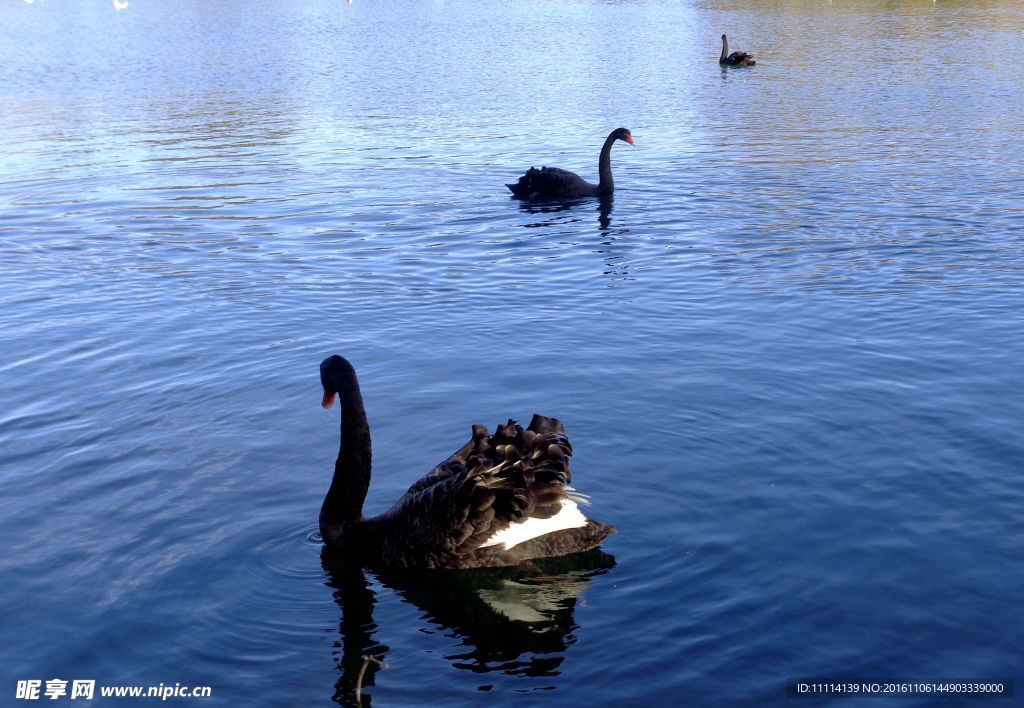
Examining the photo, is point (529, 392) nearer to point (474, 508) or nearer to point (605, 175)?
point (474, 508)

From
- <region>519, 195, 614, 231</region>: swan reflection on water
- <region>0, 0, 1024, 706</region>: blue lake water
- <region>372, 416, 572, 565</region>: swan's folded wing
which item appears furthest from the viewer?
<region>519, 195, 614, 231</region>: swan reflection on water

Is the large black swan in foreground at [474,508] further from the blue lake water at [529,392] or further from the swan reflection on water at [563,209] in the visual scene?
the swan reflection on water at [563,209]

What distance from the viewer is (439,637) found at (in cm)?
612

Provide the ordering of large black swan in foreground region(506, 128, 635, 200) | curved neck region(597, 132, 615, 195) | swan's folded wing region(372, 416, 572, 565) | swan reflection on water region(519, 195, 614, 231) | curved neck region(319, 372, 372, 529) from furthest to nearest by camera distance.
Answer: curved neck region(597, 132, 615, 195), large black swan in foreground region(506, 128, 635, 200), swan reflection on water region(519, 195, 614, 231), curved neck region(319, 372, 372, 529), swan's folded wing region(372, 416, 572, 565)

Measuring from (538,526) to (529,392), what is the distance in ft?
10.0

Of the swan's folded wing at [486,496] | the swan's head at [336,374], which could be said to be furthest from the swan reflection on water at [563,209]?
the swan's folded wing at [486,496]

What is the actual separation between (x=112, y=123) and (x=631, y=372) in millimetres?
19572

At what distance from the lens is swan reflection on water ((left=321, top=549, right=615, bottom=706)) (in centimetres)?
583

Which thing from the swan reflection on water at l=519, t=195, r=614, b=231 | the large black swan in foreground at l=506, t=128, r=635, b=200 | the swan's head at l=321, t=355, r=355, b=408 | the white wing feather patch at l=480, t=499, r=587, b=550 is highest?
the large black swan in foreground at l=506, t=128, r=635, b=200

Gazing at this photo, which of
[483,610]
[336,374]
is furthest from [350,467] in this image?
[483,610]

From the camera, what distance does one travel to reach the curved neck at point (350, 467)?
276 inches

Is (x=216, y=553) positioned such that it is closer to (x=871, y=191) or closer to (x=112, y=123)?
(x=871, y=191)

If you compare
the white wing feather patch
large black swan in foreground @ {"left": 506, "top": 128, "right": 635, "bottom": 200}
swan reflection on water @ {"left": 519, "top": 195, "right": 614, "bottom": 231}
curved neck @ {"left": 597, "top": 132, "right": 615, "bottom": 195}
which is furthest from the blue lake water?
A: curved neck @ {"left": 597, "top": 132, "right": 615, "bottom": 195}

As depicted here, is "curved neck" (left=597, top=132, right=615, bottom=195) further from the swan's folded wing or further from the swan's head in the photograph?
the swan's folded wing
